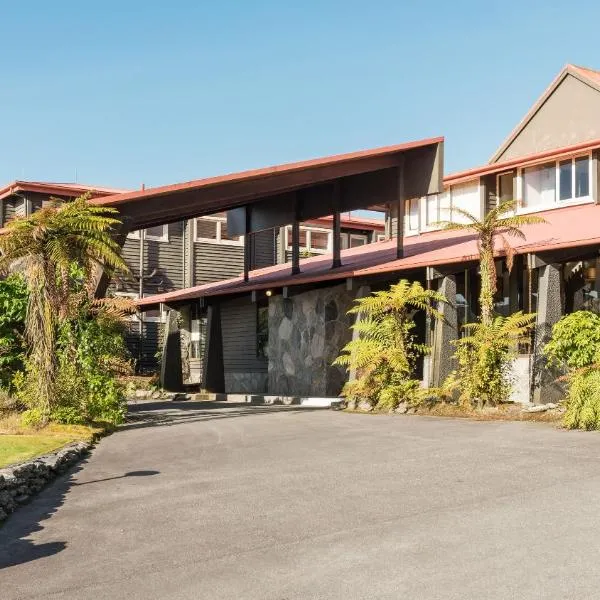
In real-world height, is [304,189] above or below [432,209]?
above

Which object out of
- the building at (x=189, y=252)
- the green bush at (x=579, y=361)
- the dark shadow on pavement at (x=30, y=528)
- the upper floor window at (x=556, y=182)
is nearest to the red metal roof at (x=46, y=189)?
the building at (x=189, y=252)

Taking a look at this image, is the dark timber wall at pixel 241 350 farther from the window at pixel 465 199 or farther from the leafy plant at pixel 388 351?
the leafy plant at pixel 388 351

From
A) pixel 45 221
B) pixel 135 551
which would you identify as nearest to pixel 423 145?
pixel 45 221

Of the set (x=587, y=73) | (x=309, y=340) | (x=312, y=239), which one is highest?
(x=587, y=73)

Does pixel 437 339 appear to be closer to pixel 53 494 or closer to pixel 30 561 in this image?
pixel 53 494

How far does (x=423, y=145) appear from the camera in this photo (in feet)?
79.7

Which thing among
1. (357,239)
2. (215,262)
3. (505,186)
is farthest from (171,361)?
(505,186)

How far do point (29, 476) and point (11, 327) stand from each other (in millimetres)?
8254

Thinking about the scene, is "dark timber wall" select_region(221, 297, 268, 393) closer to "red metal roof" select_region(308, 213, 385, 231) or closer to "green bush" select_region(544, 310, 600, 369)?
"red metal roof" select_region(308, 213, 385, 231)

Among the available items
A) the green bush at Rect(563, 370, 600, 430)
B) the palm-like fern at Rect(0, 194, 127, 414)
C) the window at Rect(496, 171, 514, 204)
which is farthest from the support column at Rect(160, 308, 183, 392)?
the green bush at Rect(563, 370, 600, 430)

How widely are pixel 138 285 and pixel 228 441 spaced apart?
78.5 ft

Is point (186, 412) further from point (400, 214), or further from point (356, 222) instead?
point (356, 222)

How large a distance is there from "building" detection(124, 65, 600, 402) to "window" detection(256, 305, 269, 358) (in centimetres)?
5

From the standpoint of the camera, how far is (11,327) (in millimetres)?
17719
